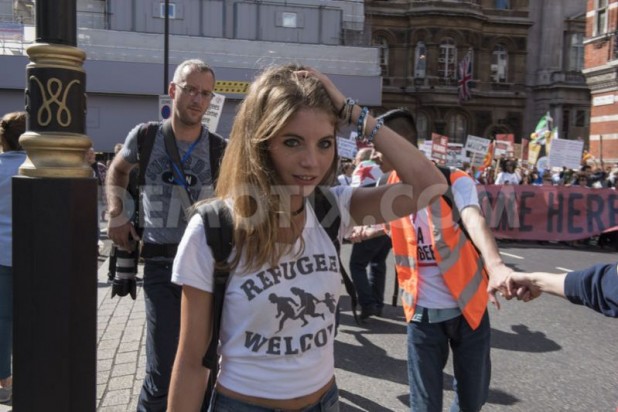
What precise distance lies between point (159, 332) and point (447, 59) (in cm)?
4140

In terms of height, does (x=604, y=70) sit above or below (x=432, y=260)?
above

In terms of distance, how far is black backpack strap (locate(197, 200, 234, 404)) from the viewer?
1.75 metres

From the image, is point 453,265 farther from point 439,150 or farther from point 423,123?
point 423,123

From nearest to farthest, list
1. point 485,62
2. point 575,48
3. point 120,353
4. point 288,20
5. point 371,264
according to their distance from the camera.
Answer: point 120,353 < point 371,264 < point 288,20 < point 485,62 < point 575,48

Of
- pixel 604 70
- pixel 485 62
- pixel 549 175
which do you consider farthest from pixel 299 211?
pixel 485 62

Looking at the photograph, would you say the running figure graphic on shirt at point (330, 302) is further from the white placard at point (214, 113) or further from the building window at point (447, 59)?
the building window at point (447, 59)

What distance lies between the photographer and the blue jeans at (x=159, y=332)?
9.90 ft

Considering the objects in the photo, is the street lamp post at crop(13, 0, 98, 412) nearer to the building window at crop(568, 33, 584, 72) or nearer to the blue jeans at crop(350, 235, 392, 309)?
the blue jeans at crop(350, 235, 392, 309)

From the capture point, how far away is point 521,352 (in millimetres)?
5465

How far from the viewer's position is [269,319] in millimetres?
1800

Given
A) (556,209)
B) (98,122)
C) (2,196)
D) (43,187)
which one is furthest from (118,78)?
(43,187)

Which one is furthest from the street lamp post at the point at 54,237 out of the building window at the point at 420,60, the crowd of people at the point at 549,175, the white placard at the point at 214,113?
the building window at the point at 420,60

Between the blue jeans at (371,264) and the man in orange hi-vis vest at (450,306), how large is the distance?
3635 millimetres

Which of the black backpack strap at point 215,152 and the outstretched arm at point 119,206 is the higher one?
the black backpack strap at point 215,152
